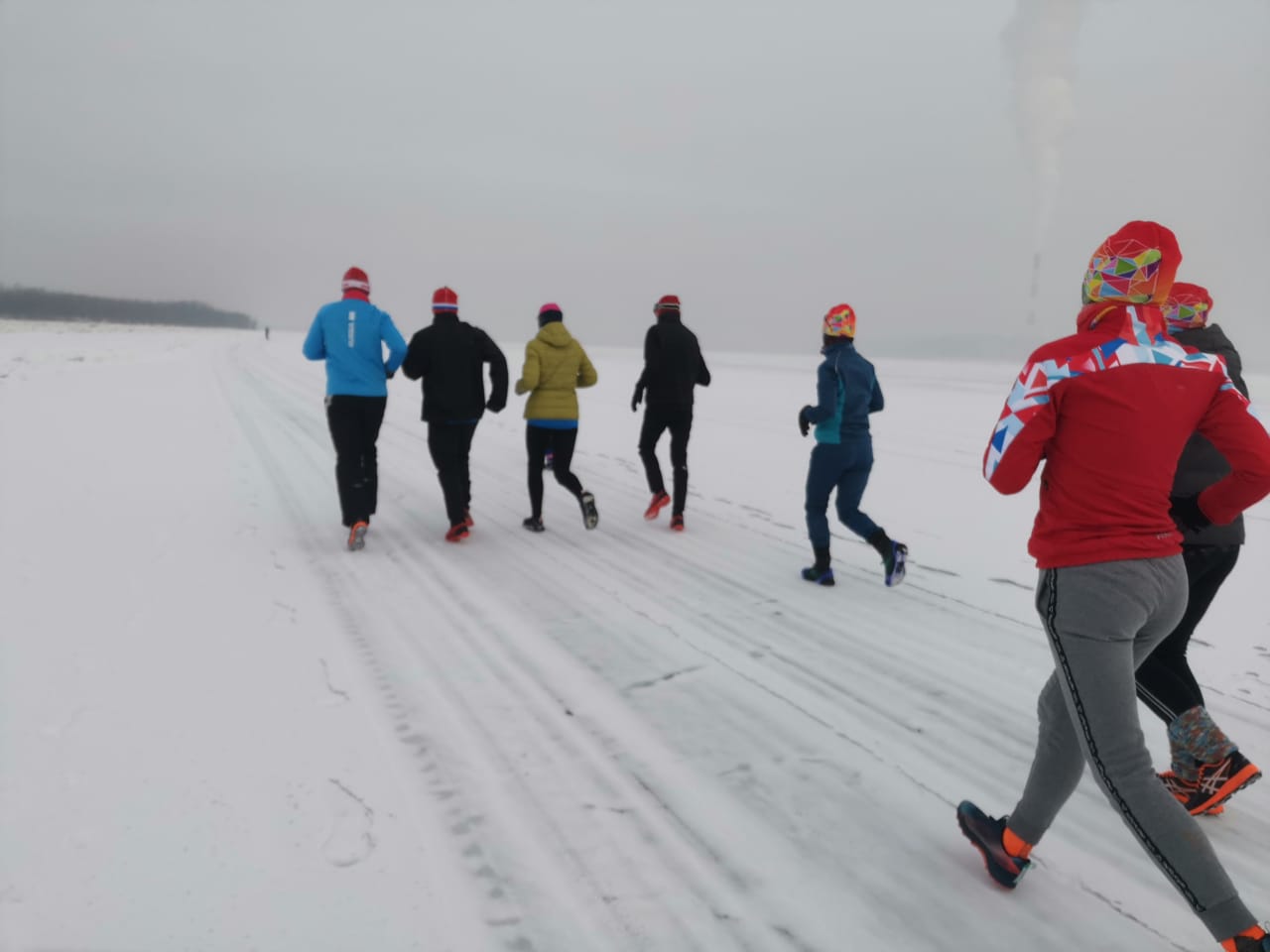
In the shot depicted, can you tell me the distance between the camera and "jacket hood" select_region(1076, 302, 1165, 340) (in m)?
2.02

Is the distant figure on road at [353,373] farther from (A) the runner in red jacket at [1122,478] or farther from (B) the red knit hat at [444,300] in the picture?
(A) the runner in red jacket at [1122,478]

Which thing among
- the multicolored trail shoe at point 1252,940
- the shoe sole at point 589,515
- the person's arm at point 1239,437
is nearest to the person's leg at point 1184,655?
the person's arm at point 1239,437

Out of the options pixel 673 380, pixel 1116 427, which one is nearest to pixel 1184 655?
pixel 1116 427

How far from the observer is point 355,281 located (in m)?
6.16

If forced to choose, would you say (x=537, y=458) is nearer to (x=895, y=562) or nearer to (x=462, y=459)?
(x=462, y=459)

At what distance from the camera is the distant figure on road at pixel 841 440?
5.12m

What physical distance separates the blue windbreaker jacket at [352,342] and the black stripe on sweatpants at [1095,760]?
5.21m

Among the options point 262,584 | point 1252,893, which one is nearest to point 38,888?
point 262,584

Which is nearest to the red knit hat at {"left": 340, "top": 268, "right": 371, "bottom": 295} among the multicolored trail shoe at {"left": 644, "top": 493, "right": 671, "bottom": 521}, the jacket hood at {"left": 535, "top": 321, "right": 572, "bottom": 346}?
the jacket hood at {"left": 535, "top": 321, "right": 572, "bottom": 346}

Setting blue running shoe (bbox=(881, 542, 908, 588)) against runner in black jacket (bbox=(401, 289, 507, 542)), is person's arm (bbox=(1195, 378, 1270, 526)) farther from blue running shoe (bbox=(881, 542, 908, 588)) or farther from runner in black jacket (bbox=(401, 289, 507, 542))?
runner in black jacket (bbox=(401, 289, 507, 542))

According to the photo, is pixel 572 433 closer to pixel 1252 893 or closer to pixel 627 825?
pixel 627 825

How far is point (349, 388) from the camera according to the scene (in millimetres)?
6148

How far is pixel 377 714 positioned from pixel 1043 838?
2.73 m

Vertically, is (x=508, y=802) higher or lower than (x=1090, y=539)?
lower
